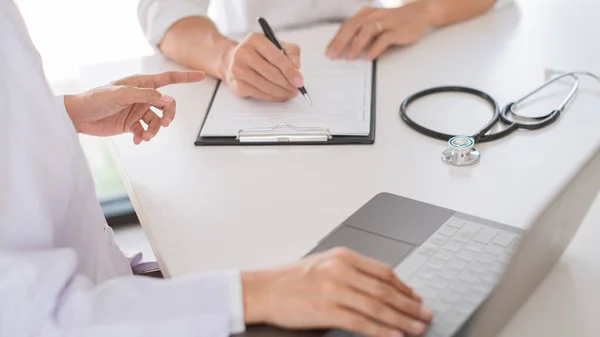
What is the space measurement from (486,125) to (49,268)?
0.61 meters

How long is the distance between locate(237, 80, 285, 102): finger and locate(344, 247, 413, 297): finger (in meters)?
0.48

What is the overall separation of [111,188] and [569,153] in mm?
1571

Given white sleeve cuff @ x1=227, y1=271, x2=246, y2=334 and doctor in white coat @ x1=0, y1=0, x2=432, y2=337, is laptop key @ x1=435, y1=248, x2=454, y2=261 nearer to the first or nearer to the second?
doctor in white coat @ x1=0, y1=0, x2=432, y2=337

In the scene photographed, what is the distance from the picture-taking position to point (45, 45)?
1.98m

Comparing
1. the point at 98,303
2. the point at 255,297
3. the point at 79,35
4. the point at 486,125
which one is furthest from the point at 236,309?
the point at 79,35

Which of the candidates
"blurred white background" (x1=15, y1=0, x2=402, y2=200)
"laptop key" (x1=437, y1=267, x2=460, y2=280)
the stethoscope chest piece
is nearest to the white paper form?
the stethoscope chest piece

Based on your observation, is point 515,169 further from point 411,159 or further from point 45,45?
point 45,45

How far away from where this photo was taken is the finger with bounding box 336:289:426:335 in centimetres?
Result: 64

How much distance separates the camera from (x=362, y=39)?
4.11 feet

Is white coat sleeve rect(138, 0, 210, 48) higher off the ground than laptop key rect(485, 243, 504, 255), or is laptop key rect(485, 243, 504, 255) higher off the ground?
white coat sleeve rect(138, 0, 210, 48)

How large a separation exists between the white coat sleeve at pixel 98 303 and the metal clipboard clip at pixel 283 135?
1.15 ft

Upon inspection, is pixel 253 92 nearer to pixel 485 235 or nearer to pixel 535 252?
pixel 485 235

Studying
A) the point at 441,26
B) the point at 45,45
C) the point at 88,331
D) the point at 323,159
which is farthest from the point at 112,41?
the point at 88,331

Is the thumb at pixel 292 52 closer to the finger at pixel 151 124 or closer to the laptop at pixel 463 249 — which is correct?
the finger at pixel 151 124
